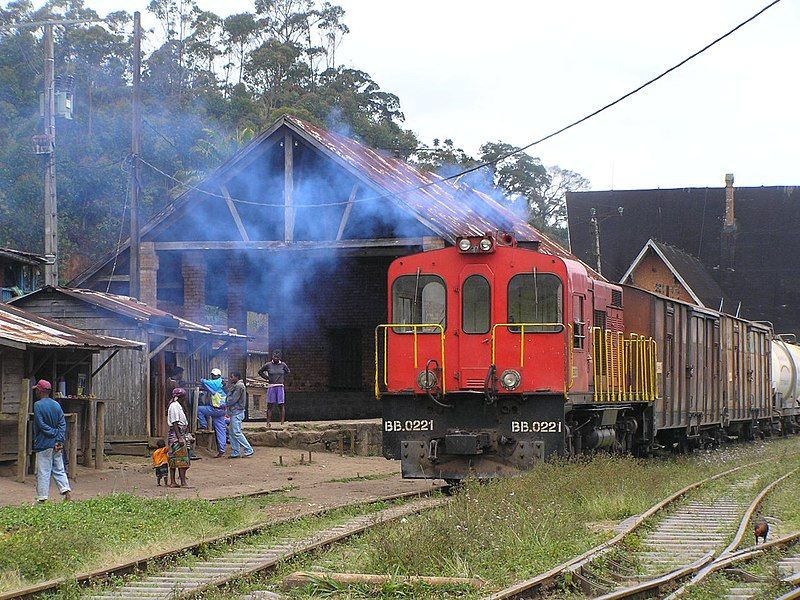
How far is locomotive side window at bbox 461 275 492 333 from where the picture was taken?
15742mm

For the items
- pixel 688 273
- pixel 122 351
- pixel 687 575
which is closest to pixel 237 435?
pixel 122 351

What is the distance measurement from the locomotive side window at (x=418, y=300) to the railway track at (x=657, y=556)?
3.92 meters

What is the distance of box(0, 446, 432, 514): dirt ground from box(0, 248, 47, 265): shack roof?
9.89m

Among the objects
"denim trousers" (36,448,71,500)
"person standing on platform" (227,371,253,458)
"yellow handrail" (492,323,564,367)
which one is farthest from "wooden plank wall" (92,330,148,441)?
"yellow handrail" (492,323,564,367)

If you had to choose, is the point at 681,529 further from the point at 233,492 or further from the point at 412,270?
the point at 233,492

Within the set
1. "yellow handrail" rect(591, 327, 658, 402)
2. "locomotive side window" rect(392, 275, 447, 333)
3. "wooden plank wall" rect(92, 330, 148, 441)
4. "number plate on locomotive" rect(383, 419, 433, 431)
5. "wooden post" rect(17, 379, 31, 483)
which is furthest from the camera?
"wooden plank wall" rect(92, 330, 148, 441)

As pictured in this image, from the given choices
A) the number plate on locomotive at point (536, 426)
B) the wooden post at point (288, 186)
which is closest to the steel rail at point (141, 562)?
the number plate on locomotive at point (536, 426)

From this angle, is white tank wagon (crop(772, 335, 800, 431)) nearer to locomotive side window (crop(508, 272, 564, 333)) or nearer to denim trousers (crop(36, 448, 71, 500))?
locomotive side window (crop(508, 272, 564, 333))

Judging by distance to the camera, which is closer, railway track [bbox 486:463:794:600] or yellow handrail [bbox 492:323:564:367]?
railway track [bbox 486:463:794:600]

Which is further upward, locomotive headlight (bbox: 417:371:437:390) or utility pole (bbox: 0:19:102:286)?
utility pole (bbox: 0:19:102:286)

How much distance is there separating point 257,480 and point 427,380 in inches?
193

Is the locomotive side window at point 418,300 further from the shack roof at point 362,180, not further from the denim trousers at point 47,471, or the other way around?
the shack roof at point 362,180

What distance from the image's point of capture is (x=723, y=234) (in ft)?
176

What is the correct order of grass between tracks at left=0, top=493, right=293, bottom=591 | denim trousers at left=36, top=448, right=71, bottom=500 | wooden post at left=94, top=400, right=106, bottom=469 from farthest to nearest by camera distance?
wooden post at left=94, top=400, right=106, bottom=469, denim trousers at left=36, top=448, right=71, bottom=500, grass between tracks at left=0, top=493, right=293, bottom=591
